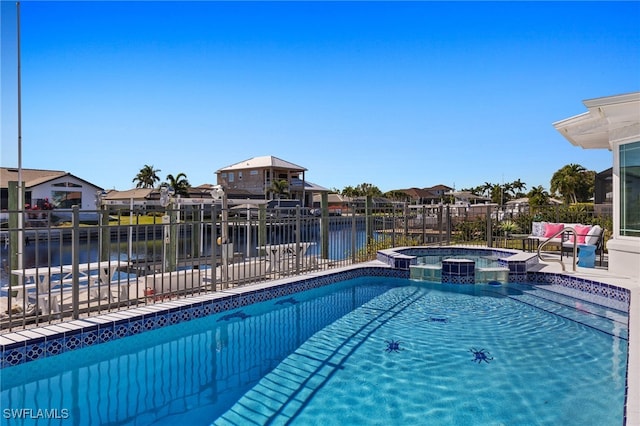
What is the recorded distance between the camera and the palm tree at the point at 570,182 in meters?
48.8

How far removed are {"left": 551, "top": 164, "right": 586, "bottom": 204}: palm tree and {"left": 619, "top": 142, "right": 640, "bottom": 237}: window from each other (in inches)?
1817

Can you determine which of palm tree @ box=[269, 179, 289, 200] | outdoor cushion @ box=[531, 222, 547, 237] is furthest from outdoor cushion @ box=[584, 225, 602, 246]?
palm tree @ box=[269, 179, 289, 200]

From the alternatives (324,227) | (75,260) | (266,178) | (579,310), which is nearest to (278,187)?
(266,178)

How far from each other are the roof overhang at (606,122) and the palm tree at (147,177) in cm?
6007

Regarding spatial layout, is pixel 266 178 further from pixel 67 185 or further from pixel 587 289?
pixel 587 289

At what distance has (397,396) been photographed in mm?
3713

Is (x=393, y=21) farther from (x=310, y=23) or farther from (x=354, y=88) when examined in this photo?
(x=354, y=88)

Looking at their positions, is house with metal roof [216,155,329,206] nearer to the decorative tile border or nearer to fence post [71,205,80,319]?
the decorative tile border

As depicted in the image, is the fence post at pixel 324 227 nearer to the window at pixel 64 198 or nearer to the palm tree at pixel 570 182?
the window at pixel 64 198

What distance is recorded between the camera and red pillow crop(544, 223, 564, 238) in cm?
1081

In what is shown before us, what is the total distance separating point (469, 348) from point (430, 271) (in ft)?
14.8

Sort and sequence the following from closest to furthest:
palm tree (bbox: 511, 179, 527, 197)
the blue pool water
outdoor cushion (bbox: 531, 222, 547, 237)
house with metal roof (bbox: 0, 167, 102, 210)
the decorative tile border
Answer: the blue pool water
the decorative tile border
outdoor cushion (bbox: 531, 222, 547, 237)
house with metal roof (bbox: 0, 167, 102, 210)
palm tree (bbox: 511, 179, 527, 197)

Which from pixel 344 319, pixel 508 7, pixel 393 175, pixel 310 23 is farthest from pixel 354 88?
pixel 393 175

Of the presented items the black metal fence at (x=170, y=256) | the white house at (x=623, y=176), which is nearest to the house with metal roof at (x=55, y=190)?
the black metal fence at (x=170, y=256)
